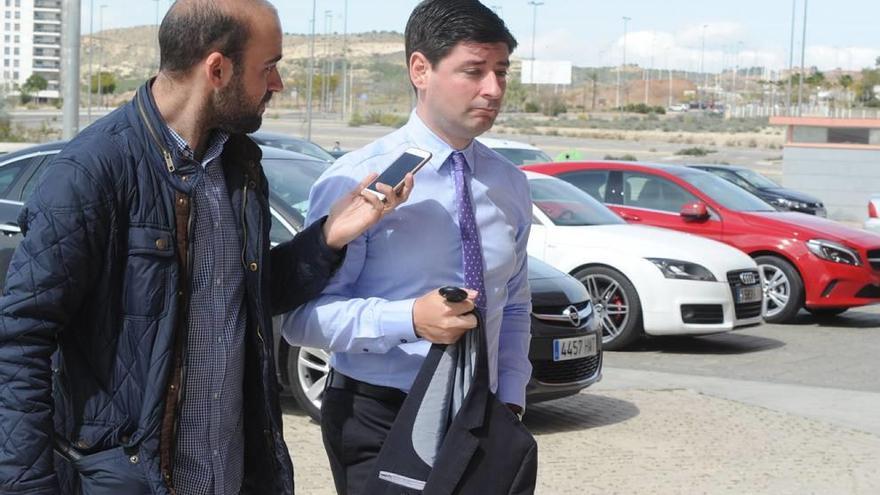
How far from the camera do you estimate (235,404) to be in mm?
2740

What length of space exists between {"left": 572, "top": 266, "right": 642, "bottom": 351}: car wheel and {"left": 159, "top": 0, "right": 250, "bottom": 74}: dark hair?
28.4 feet

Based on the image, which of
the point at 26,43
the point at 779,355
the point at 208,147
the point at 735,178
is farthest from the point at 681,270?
the point at 26,43

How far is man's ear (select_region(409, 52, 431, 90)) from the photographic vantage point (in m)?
3.25

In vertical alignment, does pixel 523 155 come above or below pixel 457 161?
below

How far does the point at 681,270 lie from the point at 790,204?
47.4 ft

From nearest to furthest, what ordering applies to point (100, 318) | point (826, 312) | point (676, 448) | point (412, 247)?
point (100, 318) → point (412, 247) → point (676, 448) → point (826, 312)

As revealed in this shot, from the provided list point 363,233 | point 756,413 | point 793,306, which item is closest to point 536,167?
point 793,306

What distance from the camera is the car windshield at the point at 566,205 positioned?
11.6 m

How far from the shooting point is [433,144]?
3.31m

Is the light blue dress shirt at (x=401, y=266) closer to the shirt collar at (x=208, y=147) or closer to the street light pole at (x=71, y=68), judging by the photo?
the shirt collar at (x=208, y=147)

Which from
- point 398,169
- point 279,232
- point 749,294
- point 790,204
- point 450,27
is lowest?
point 749,294

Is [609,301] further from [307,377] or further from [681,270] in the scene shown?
[307,377]

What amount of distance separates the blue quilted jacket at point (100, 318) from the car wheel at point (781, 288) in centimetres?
1129

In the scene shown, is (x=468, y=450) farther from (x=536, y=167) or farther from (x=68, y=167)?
(x=536, y=167)
